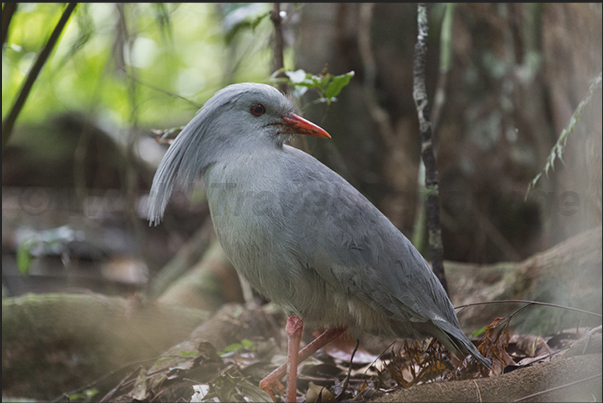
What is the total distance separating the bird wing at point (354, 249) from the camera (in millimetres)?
2592

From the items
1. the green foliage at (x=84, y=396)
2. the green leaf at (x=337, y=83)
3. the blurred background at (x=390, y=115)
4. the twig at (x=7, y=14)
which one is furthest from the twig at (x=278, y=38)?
the green foliage at (x=84, y=396)

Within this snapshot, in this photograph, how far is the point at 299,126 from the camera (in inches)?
113

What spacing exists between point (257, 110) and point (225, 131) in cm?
22

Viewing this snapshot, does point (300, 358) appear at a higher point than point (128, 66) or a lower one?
lower

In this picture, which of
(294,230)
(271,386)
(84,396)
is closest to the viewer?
(294,230)

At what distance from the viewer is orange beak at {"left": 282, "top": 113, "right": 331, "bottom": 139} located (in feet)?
9.45

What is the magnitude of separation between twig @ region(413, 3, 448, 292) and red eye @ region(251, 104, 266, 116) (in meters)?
1.05

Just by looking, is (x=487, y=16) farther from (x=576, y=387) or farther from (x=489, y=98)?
(x=576, y=387)

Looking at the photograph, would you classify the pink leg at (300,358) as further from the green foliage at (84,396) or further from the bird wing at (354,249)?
the green foliage at (84,396)

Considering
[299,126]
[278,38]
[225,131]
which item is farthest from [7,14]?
[299,126]

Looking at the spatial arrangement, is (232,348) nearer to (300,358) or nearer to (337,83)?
(300,358)

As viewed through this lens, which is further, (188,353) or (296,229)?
(188,353)

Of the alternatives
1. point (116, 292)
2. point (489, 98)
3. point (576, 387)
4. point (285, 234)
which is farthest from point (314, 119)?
point (116, 292)

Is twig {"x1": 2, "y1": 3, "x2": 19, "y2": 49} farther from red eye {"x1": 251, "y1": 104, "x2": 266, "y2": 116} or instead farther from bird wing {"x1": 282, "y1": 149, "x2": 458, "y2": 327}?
bird wing {"x1": 282, "y1": 149, "x2": 458, "y2": 327}
